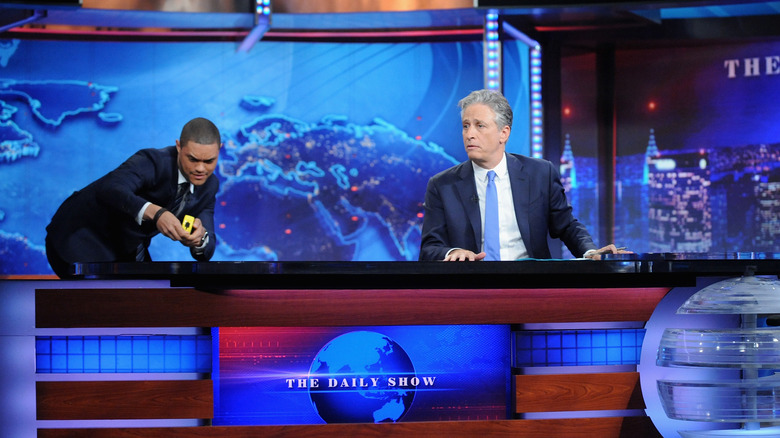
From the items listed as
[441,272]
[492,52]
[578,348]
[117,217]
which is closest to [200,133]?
[117,217]

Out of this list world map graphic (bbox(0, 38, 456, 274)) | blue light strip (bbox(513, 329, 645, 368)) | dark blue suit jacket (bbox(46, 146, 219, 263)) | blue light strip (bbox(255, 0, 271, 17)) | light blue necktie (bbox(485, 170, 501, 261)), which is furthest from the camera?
world map graphic (bbox(0, 38, 456, 274))

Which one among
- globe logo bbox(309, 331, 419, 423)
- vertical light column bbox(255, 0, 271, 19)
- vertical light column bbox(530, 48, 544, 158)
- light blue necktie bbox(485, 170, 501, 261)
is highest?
vertical light column bbox(255, 0, 271, 19)

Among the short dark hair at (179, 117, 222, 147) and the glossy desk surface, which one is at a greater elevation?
the short dark hair at (179, 117, 222, 147)

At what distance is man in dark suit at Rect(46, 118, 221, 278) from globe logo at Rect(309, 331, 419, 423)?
48.0 inches

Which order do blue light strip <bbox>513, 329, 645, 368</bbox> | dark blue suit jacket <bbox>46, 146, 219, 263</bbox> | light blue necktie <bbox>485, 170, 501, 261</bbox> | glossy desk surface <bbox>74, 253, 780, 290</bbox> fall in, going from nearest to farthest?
glossy desk surface <bbox>74, 253, 780, 290</bbox>, blue light strip <bbox>513, 329, 645, 368</bbox>, light blue necktie <bbox>485, 170, 501, 261</bbox>, dark blue suit jacket <bbox>46, 146, 219, 263</bbox>

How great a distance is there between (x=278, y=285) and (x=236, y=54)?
12.8 feet

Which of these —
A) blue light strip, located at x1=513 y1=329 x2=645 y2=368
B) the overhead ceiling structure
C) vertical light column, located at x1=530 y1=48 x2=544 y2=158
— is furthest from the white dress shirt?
the overhead ceiling structure

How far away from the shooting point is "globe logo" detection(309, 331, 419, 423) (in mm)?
2303

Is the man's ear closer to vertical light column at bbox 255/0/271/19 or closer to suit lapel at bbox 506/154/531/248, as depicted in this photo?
suit lapel at bbox 506/154/531/248

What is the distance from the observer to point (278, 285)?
230cm

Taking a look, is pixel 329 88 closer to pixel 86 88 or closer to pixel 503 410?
pixel 86 88

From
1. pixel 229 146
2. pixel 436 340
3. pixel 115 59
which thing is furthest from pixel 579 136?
pixel 436 340

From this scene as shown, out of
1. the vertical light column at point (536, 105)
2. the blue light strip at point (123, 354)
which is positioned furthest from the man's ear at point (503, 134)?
the vertical light column at point (536, 105)

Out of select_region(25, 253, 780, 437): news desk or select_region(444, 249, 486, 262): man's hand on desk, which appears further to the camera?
select_region(444, 249, 486, 262): man's hand on desk
